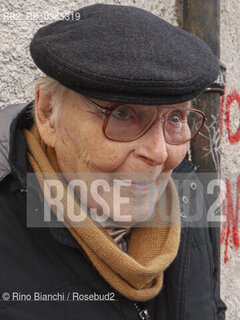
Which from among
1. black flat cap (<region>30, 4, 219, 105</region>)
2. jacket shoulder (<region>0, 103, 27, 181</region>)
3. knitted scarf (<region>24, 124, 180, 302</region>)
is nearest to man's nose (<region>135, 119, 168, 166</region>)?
black flat cap (<region>30, 4, 219, 105</region>)

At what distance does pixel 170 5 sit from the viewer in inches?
99.7

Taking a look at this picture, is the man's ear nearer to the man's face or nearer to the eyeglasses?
the man's face

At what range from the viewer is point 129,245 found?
5.02 feet

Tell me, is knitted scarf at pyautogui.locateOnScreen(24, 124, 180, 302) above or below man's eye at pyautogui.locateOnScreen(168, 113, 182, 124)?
below

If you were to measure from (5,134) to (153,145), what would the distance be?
548 mm

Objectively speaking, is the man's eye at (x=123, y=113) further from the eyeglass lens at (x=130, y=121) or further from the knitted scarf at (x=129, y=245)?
the knitted scarf at (x=129, y=245)

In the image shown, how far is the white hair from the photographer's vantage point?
4.38ft

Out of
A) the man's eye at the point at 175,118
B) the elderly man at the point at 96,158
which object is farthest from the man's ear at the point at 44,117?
the man's eye at the point at 175,118

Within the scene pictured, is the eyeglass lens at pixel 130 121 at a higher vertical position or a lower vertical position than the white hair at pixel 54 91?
lower

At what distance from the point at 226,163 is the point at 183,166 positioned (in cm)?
114

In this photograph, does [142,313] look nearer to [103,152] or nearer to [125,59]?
[103,152]

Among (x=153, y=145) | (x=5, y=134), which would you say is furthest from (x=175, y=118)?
(x=5, y=134)

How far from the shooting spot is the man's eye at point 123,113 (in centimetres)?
127

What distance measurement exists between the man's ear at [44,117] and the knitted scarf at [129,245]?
0.05 meters
